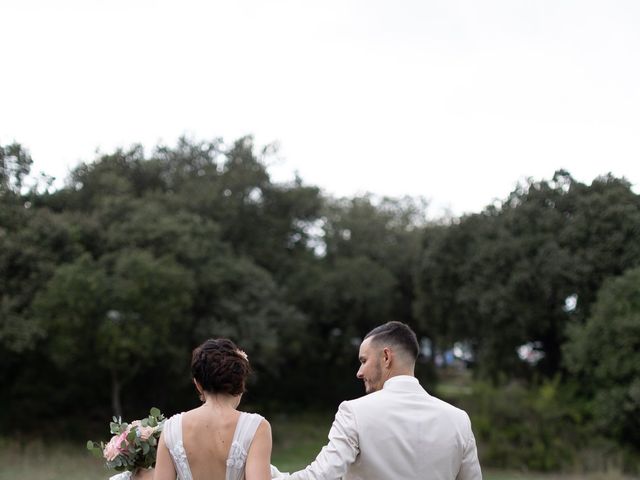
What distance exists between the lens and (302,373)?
4047 cm

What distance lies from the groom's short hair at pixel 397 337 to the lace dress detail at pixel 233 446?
2.42 feet

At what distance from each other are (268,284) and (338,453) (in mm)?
29311

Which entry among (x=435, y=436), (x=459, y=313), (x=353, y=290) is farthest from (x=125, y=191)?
(x=435, y=436)

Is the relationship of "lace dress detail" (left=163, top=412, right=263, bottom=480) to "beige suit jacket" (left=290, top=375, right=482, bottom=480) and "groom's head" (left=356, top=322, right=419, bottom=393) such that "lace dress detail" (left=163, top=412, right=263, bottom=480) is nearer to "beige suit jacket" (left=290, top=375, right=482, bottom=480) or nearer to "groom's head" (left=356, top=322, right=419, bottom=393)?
"beige suit jacket" (left=290, top=375, right=482, bottom=480)

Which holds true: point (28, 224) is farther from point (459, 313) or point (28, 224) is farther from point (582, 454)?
point (582, 454)

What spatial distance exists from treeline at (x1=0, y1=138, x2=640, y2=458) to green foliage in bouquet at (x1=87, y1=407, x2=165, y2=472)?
18902mm

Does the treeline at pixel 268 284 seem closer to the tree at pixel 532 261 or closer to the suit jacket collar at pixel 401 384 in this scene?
the tree at pixel 532 261

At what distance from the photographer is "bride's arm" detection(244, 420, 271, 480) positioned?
4293mm

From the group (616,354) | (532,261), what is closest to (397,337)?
(616,354)

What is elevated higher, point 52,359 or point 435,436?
point 52,359

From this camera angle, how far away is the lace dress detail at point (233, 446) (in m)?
4.30

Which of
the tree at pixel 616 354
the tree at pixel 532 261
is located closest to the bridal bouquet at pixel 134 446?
the tree at pixel 616 354

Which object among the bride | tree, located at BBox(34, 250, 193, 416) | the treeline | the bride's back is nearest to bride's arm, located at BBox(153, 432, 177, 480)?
the bride

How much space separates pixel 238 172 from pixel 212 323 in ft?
26.9
